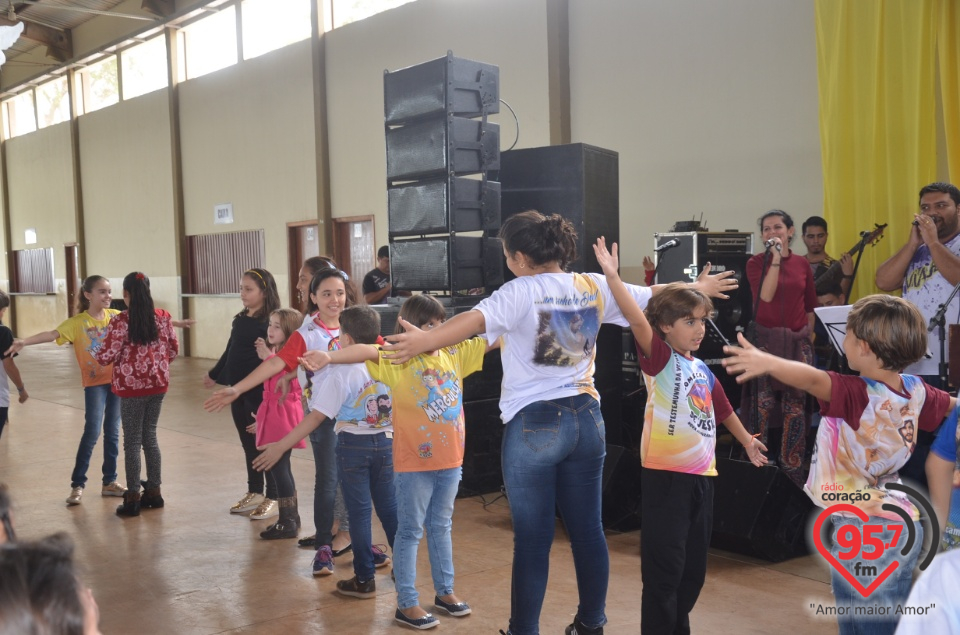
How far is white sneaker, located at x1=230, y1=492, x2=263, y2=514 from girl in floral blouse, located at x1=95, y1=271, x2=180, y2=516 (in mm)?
544

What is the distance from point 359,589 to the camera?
Answer: 3.70 metres

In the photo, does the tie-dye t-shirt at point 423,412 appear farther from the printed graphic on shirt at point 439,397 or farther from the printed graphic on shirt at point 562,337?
the printed graphic on shirt at point 562,337

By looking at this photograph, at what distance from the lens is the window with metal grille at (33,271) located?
1997cm

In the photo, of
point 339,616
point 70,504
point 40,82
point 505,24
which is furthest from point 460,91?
point 40,82

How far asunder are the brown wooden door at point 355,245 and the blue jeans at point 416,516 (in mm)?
8255

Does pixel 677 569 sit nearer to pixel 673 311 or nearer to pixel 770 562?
pixel 673 311

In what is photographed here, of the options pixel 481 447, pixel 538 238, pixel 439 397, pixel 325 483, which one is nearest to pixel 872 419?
pixel 538 238

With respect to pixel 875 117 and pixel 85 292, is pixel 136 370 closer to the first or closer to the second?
pixel 85 292

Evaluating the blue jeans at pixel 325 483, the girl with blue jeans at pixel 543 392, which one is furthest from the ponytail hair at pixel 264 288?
the girl with blue jeans at pixel 543 392

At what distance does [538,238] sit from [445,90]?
2.74 metres

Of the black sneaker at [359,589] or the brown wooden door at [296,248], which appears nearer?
the black sneaker at [359,589]

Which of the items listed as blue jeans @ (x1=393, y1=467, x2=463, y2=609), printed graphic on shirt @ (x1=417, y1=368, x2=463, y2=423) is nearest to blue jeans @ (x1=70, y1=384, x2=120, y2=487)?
blue jeans @ (x1=393, y1=467, x2=463, y2=609)

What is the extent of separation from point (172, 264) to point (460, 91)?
11.7 metres

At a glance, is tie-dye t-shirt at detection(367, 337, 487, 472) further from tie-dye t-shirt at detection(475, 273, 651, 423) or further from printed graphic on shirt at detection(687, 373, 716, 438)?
printed graphic on shirt at detection(687, 373, 716, 438)
